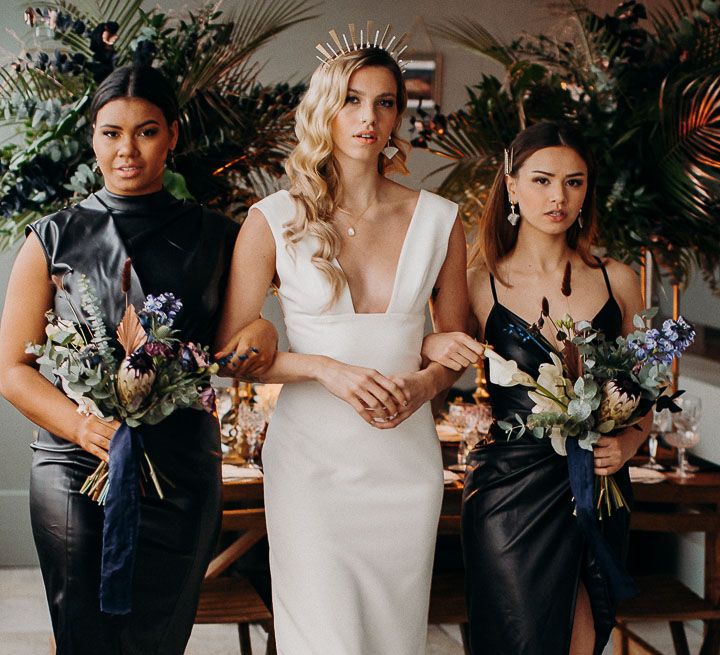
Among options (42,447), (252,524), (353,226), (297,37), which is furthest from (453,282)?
(297,37)

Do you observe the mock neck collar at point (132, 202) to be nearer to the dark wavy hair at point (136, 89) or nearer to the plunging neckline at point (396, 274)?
the dark wavy hair at point (136, 89)

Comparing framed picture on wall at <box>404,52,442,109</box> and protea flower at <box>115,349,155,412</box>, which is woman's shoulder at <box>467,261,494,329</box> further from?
framed picture on wall at <box>404,52,442,109</box>

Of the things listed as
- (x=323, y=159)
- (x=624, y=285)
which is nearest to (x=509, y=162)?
(x=624, y=285)

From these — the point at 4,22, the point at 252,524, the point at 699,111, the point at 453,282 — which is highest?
the point at 4,22

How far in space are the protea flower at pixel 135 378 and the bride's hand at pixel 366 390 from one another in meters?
0.49

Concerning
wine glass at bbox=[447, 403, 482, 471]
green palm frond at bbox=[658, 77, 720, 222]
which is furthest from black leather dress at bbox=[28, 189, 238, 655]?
green palm frond at bbox=[658, 77, 720, 222]

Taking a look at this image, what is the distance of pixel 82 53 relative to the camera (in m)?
4.03

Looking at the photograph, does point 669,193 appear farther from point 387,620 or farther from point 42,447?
point 42,447

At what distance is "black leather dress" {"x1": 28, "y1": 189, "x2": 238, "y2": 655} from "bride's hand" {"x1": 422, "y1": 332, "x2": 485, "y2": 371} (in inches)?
22.5

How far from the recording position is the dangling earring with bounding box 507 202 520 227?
10.0 feet

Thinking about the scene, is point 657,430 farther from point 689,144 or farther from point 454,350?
point 454,350

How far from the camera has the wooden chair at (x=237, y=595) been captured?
12.1 feet

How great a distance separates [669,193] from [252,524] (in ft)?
7.26

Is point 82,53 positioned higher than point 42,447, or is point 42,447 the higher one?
point 82,53
